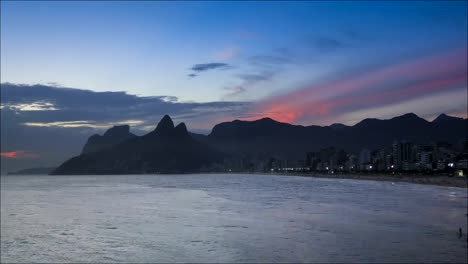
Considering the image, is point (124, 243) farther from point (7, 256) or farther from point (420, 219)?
point (420, 219)

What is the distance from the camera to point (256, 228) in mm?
43969

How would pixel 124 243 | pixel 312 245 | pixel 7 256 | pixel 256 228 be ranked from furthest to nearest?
pixel 256 228, pixel 124 243, pixel 312 245, pixel 7 256

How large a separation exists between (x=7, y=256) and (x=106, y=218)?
25201mm

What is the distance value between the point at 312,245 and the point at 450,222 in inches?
799

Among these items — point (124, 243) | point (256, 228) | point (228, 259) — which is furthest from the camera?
point (256, 228)

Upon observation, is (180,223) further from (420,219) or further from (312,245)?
(420,219)

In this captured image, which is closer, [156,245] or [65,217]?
[156,245]

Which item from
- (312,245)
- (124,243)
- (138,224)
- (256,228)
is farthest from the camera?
(138,224)

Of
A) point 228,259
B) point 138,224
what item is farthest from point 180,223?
point 228,259

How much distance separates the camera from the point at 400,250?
99.5ft

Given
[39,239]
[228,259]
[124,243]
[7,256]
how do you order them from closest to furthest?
[228,259]
[7,256]
[124,243]
[39,239]

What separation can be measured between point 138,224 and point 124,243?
43.8ft

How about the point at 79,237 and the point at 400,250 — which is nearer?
the point at 400,250

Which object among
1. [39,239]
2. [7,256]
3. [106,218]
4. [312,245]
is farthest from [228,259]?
[106,218]
